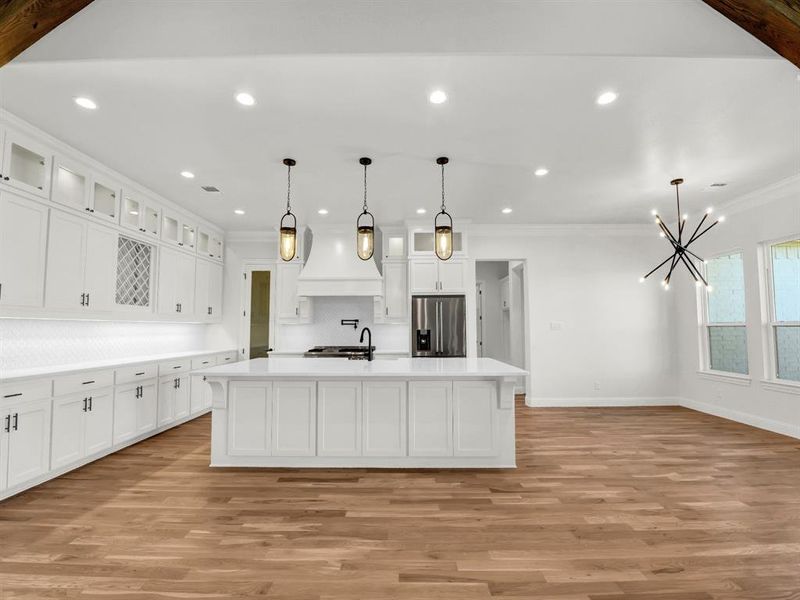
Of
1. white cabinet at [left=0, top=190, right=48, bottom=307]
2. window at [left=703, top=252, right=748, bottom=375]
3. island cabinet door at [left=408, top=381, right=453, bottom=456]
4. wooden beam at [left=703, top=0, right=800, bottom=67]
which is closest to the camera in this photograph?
wooden beam at [left=703, top=0, right=800, bottom=67]

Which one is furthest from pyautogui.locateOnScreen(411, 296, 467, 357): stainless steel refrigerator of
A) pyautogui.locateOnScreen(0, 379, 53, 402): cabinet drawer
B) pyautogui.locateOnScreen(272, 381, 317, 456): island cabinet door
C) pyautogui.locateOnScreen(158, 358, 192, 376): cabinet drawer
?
pyautogui.locateOnScreen(0, 379, 53, 402): cabinet drawer

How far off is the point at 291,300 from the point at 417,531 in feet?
14.6

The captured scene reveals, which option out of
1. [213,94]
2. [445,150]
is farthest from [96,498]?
[445,150]

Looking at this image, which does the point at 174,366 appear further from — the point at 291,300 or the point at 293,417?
the point at 293,417

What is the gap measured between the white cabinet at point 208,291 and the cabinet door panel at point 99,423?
2.13 m

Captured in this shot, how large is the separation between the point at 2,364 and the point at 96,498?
4.66 ft

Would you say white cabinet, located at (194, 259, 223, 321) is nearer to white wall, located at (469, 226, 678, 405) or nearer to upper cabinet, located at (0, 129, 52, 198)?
upper cabinet, located at (0, 129, 52, 198)

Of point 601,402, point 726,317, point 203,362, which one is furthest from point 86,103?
point 726,317

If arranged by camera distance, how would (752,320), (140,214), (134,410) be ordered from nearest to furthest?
(134,410)
(140,214)
(752,320)

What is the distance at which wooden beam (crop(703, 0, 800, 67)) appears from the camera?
1.90 metres

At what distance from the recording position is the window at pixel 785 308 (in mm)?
4570

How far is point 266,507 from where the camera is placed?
9.05ft

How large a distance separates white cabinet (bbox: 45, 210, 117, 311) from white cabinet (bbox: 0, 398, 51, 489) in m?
0.89

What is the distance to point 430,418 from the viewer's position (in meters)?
3.56
